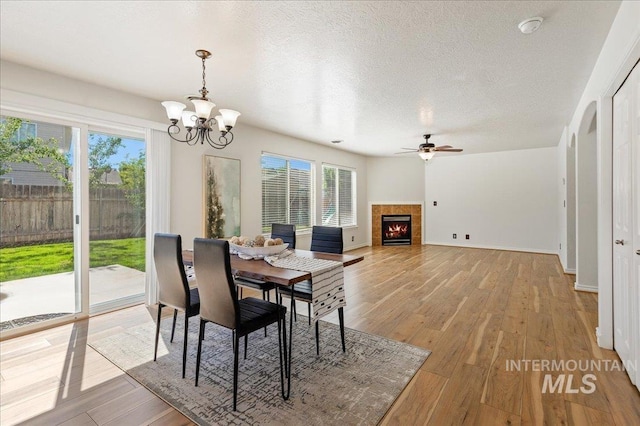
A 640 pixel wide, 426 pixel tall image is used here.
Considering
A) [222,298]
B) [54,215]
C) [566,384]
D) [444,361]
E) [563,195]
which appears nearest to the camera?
[222,298]

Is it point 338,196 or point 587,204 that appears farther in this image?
point 338,196

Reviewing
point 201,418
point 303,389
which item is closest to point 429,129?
point 303,389

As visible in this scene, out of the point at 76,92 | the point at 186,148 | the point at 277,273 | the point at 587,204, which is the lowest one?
the point at 277,273

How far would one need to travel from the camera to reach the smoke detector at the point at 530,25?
7.08 ft

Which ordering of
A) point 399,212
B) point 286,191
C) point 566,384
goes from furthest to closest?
1. point 399,212
2. point 286,191
3. point 566,384

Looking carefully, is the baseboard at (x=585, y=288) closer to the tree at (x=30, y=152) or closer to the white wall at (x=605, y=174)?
the white wall at (x=605, y=174)

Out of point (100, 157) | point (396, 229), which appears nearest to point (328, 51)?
point (100, 157)

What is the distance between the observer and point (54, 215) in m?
3.24

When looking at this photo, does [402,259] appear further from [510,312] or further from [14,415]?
[14,415]

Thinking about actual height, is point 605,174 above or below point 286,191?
below

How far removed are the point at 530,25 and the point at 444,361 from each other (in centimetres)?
252

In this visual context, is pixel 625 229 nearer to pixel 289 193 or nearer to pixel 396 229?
pixel 289 193

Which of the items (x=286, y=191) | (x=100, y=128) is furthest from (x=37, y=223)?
(x=286, y=191)

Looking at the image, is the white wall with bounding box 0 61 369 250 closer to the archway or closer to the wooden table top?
the wooden table top
